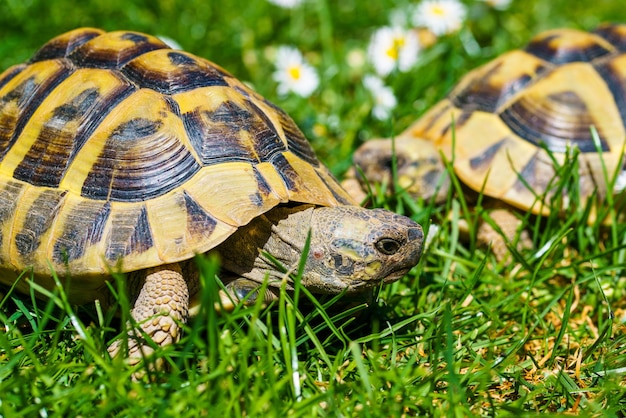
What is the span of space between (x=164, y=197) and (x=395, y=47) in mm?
3377

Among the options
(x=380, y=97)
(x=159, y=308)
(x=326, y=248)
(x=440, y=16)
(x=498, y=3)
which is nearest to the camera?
A: (x=159, y=308)

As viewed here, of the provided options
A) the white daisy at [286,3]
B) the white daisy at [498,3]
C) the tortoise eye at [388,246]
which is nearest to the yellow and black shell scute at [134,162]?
the tortoise eye at [388,246]

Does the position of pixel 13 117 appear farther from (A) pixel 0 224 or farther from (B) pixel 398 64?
(B) pixel 398 64

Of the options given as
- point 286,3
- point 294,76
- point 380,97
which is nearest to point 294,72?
point 294,76

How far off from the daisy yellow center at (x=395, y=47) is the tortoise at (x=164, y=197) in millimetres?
2662

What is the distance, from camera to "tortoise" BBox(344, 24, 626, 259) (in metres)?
4.26

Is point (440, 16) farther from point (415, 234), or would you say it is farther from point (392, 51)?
point (415, 234)

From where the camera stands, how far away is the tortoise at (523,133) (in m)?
4.26

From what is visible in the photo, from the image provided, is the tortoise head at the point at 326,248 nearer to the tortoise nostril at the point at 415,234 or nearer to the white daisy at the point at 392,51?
the tortoise nostril at the point at 415,234

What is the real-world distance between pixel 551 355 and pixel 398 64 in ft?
10.2

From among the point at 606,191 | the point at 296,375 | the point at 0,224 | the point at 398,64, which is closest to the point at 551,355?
the point at 296,375

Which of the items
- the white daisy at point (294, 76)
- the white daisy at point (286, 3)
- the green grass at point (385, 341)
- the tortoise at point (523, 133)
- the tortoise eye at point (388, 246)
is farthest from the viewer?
the white daisy at point (286, 3)

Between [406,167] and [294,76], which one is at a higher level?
[294,76]

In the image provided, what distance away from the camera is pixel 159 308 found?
8.96 feet
